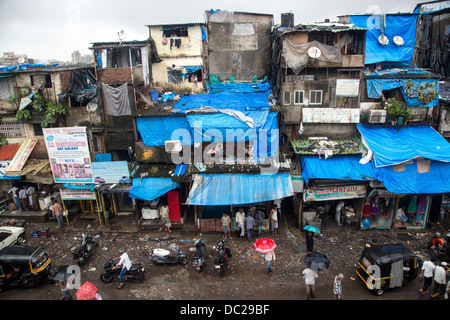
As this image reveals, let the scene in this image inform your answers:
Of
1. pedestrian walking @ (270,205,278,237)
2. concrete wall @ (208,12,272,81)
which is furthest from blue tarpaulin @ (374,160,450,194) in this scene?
concrete wall @ (208,12,272,81)

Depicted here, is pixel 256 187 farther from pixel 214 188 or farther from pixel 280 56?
pixel 280 56

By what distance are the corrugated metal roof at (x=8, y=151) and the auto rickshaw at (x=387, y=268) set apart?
21585 millimetres

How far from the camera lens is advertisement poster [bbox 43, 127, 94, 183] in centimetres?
1634

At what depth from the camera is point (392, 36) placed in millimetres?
21047

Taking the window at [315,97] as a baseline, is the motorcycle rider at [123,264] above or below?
below

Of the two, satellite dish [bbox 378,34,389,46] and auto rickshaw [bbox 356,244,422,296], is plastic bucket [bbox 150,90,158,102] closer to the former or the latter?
auto rickshaw [bbox 356,244,422,296]

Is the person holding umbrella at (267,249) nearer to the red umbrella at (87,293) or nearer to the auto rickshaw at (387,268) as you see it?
the auto rickshaw at (387,268)

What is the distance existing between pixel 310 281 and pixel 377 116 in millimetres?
10651

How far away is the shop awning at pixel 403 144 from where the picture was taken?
1470cm

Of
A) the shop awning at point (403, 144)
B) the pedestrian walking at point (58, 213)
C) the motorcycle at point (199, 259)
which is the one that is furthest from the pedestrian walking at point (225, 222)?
the pedestrian walking at point (58, 213)

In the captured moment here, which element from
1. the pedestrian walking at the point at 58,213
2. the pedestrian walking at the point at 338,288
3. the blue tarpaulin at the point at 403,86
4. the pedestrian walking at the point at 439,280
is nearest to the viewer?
the pedestrian walking at the point at 338,288

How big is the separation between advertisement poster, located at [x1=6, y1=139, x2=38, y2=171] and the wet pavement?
13.0ft

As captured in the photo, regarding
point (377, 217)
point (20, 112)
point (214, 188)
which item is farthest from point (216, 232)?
point (20, 112)

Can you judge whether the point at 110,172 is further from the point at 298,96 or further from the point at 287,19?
the point at 287,19
